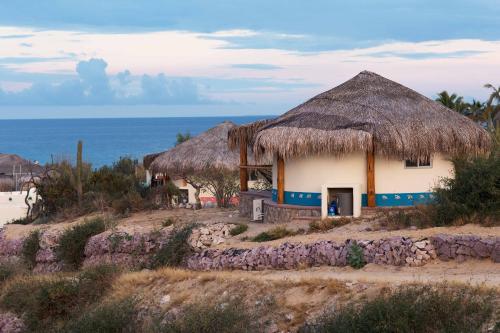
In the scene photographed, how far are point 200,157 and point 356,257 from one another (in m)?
17.6

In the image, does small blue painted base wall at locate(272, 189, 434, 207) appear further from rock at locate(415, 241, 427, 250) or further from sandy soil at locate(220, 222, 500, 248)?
rock at locate(415, 241, 427, 250)

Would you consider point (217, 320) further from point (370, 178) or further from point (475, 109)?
point (475, 109)

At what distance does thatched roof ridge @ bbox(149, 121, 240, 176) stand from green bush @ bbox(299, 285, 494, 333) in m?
20.6

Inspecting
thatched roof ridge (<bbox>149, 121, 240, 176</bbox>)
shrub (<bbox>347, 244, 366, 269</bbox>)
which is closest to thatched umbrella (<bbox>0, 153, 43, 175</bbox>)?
thatched roof ridge (<bbox>149, 121, 240, 176</bbox>)

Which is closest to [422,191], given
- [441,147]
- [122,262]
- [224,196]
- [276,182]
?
[441,147]

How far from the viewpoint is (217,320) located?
14.1 m

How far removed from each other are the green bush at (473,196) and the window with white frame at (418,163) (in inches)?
160

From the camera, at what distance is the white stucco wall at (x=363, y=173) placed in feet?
75.4

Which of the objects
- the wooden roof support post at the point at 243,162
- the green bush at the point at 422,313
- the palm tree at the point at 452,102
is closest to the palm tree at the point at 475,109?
the palm tree at the point at 452,102

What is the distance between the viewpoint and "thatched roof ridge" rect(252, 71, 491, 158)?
73.0 ft

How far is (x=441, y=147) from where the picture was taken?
22.9 meters

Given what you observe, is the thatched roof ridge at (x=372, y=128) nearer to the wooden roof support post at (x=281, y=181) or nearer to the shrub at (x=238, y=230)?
the wooden roof support post at (x=281, y=181)

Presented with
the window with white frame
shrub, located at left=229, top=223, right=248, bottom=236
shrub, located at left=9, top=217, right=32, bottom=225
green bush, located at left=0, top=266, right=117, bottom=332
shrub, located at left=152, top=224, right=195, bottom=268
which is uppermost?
the window with white frame

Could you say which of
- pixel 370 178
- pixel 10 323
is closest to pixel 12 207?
pixel 10 323
